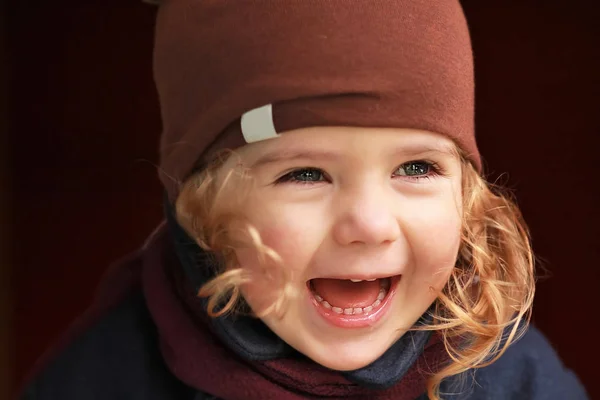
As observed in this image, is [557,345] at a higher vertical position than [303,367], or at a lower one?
lower

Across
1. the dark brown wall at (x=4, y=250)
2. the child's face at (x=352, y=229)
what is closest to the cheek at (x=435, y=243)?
the child's face at (x=352, y=229)

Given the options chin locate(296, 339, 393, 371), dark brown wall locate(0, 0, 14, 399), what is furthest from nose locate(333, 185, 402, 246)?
dark brown wall locate(0, 0, 14, 399)

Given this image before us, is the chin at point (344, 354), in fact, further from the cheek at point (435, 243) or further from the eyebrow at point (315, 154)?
the eyebrow at point (315, 154)

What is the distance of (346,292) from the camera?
882 millimetres

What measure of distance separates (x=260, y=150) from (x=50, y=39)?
0.57 metres

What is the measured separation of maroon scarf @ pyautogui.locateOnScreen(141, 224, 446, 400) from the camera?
0.90m

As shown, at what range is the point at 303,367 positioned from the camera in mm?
908

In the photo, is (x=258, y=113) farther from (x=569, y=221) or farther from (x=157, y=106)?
(x=569, y=221)

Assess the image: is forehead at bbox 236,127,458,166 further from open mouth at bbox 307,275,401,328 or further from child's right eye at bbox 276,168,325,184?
open mouth at bbox 307,275,401,328

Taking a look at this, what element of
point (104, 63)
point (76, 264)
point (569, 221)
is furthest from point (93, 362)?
point (569, 221)

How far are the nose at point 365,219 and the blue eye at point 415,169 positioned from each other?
5cm

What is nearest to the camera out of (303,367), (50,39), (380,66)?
(380,66)

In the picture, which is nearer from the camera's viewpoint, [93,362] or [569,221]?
[93,362]

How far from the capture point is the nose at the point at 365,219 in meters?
0.78
